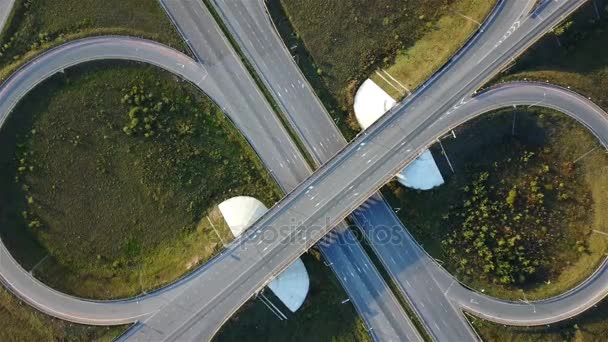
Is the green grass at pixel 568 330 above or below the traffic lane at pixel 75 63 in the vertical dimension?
below

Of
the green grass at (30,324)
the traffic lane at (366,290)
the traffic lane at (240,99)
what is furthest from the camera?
the traffic lane at (240,99)

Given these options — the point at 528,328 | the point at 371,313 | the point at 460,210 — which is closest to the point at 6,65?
the point at 371,313

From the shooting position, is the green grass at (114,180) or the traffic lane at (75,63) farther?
the green grass at (114,180)

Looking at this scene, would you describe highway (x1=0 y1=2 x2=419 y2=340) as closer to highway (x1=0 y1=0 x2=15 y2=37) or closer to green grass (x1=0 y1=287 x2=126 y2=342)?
green grass (x1=0 y1=287 x2=126 y2=342)

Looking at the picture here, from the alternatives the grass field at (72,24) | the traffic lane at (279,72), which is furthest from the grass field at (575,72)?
the grass field at (72,24)

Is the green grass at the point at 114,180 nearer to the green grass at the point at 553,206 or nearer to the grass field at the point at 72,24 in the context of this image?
the grass field at the point at 72,24

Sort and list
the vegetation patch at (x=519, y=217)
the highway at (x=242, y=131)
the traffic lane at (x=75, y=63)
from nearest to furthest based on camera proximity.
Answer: the traffic lane at (x=75, y=63) < the highway at (x=242, y=131) < the vegetation patch at (x=519, y=217)

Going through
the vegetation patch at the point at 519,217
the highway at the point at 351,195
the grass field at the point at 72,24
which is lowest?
the vegetation patch at the point at 519,217

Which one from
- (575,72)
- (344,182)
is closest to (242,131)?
(344,182)
